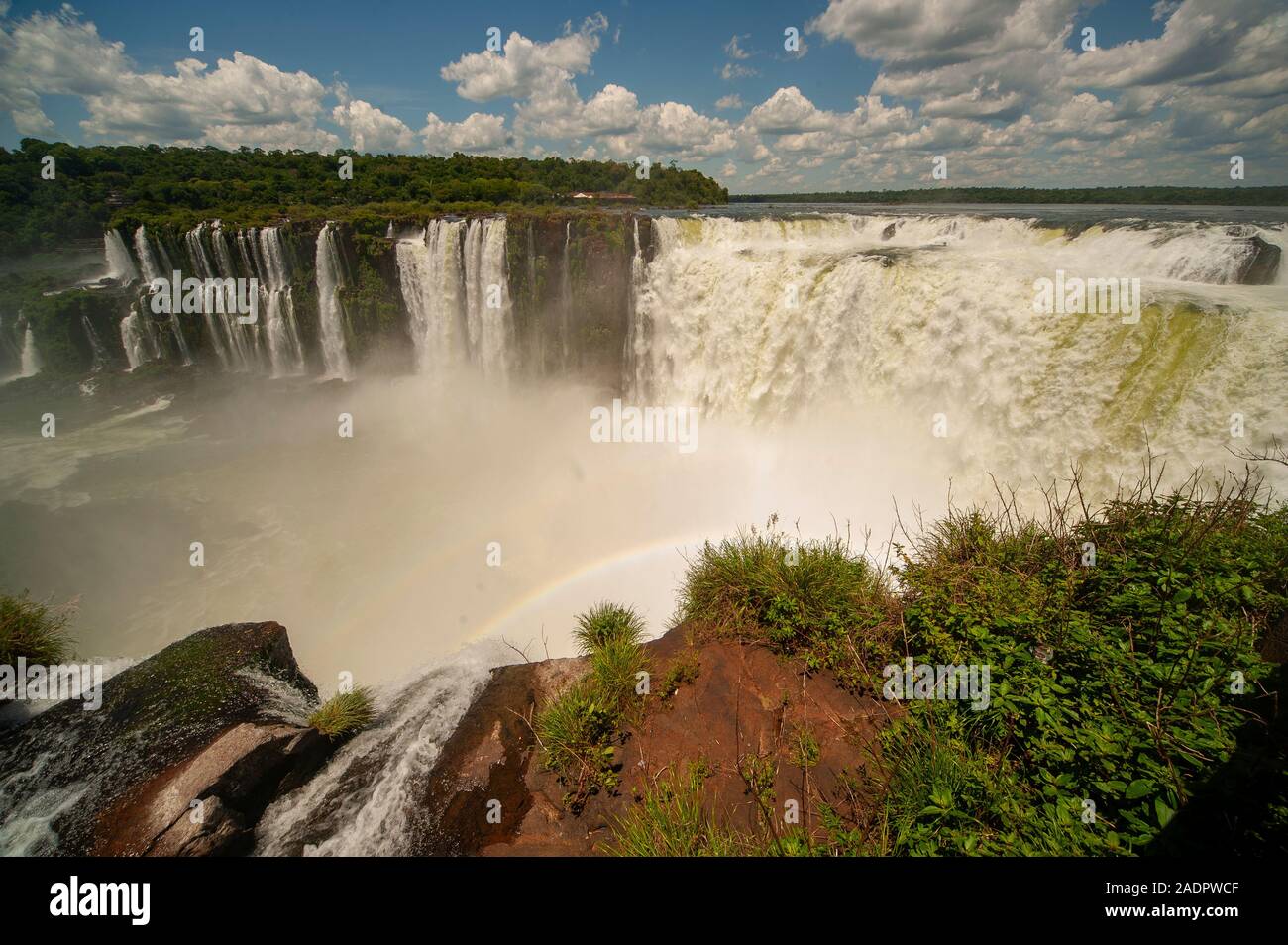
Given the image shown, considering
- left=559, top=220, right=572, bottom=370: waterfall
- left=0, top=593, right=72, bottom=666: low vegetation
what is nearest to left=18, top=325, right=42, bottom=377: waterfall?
left=559, top=220, right=572, bottom=370: waterfall

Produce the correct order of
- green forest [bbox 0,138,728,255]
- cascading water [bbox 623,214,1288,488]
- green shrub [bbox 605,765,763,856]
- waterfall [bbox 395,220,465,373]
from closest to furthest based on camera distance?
1. green shrub [bbox 605,765,763,856]
2. cascading water [bbox 623,214,1288,488]
3. waterfall [bbox 395,220,465,373]
4. green forest [bbox 0,138,728,255]

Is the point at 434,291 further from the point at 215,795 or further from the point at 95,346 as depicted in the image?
the point at 215,795

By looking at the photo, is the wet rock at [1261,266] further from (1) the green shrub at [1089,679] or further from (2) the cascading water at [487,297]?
(2) the cascading water at [487,297]

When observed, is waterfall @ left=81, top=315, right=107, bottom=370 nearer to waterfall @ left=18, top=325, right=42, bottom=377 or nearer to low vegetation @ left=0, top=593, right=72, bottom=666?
waterfall @ left=18, top=325, right=42, bottom=377

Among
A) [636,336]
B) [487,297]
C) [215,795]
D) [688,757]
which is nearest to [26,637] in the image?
[215,795]

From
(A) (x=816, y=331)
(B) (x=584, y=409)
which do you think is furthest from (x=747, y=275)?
(B) (x=584, y=409)

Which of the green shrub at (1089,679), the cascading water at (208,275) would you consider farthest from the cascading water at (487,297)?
the green shrub at (1089,679)

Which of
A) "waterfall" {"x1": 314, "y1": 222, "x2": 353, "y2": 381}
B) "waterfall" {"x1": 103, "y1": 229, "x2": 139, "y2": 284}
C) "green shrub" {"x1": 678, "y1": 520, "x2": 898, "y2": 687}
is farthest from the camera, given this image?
"waterfall" {"x1": 103, "y1": 229, "x2": 139, "y2": 284}

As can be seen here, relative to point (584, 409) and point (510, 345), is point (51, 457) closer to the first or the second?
point (510, 345)
